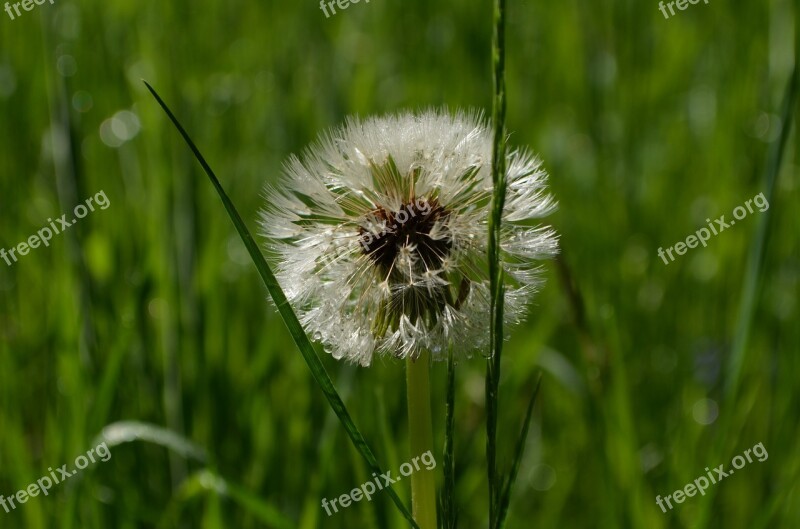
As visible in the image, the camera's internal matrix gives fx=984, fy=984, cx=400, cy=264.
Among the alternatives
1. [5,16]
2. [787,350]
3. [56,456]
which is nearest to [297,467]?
[56,456]

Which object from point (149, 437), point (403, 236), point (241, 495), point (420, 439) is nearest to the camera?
point (420, 439)

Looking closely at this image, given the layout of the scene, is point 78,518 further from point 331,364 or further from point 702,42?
point 702,42

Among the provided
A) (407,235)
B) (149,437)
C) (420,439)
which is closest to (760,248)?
(407,235)

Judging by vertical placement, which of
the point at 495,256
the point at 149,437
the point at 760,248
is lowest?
the point at 495,256

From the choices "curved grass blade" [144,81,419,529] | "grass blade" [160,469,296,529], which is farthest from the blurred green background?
"curved grass blade" [144,81,419,529]

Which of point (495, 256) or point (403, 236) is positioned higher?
point (403, 236)

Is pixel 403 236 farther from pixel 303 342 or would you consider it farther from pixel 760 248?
pixel 760 248

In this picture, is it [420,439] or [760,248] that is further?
[760,248]

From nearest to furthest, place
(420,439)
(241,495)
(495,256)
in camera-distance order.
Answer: (495,256), (420,439), (241,495)
